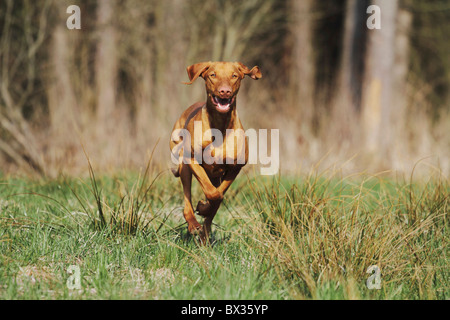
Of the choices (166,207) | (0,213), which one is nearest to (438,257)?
(166,207)

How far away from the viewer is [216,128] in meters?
3.57

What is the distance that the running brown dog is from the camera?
3375 millimetres

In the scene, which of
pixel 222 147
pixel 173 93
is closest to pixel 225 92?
pixel 222 147

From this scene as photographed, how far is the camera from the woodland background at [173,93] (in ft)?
27.5

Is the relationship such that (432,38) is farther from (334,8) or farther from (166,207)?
(166,207)

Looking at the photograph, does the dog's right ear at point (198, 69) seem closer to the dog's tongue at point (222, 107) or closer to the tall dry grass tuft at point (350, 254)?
the dog's tongue at point (222, 107)

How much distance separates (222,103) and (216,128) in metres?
0.23

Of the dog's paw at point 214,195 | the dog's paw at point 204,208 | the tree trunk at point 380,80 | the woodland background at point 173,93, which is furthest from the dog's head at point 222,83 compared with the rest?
the tree trunk at point 380,80

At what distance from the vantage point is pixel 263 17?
460 inches

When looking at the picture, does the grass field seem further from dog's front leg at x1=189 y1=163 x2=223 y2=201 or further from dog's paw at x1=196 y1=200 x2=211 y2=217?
dog's front leg at x1=189 y1=163 x2=223 y2=201

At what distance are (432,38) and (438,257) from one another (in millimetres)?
14669

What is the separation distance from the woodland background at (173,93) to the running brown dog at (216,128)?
3048 mm

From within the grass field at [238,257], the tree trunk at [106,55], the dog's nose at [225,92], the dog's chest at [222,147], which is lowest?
the grass field at [238,257]

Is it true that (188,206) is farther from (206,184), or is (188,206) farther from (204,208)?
(206,184)
